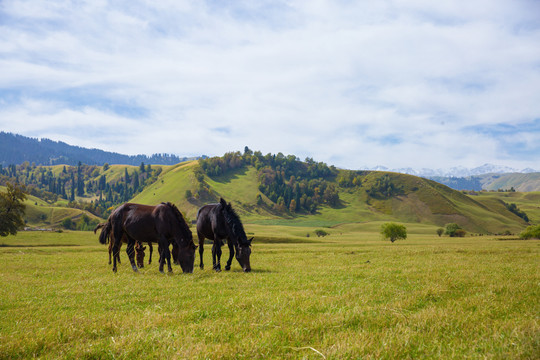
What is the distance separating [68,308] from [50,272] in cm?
937

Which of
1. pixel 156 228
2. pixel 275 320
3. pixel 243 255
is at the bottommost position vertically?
pixel 243 255

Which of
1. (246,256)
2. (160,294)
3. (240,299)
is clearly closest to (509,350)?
(240,299)

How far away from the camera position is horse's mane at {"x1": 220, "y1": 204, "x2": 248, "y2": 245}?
58.2 feet

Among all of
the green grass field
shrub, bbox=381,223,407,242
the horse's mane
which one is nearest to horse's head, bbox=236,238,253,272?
the horse's mane

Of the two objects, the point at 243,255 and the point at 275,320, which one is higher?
the point at 275,320

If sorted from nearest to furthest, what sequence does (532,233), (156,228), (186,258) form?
(186,258)
(156,228)
(532,233)

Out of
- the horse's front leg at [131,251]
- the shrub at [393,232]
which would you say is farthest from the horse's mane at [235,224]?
the shrub at [393,232]

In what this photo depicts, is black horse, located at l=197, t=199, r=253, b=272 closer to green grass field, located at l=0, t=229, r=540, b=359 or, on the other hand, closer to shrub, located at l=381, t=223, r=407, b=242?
green grass field, located at l=0, t=229, r=540, b=359

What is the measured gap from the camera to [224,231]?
1886 centimetres

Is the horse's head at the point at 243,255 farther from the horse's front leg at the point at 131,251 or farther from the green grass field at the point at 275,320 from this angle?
the horse's front leg at the point at 131,251

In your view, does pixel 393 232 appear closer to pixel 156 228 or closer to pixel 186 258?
pixel 186 258

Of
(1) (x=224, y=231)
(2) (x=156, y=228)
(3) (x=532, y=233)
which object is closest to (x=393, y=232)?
(3) (x=532, y=233)

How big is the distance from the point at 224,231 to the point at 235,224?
1.13m

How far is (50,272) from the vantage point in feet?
53.5
